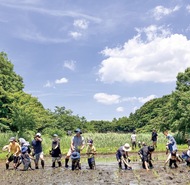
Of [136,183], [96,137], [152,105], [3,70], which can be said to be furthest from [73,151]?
[152,105]

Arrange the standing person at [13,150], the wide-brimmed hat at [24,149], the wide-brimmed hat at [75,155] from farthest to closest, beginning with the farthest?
the standing person at [13,150], the wide-brimmed hat at [24,149], the wide-brimmed hat at [75,155]

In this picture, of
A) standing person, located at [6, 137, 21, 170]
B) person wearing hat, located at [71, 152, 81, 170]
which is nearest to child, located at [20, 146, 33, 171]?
standing person, located at [6, 137, 21, 170]

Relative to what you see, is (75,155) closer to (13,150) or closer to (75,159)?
(75,159)

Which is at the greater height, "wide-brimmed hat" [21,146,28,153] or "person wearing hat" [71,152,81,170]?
"wide-brimmed hat" [21,146,28,153]

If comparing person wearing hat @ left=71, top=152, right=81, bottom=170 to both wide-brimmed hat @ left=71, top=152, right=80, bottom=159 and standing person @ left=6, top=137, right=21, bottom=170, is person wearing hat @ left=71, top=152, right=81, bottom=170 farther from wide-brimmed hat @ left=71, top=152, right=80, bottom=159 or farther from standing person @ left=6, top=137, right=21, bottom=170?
standing person @ left=6, top=137, right=21, bottom=170

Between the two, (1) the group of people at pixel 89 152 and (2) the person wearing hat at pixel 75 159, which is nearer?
(1) the group of people at pixel 89 152

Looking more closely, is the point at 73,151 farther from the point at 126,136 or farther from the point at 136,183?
the point at 126,136

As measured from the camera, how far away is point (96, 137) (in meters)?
42.3

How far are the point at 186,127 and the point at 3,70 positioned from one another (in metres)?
27.8

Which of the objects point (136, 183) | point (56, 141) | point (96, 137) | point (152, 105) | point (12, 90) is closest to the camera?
point (136, 183)

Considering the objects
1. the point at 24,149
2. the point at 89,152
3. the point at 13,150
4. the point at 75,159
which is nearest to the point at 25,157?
the point at 24,149

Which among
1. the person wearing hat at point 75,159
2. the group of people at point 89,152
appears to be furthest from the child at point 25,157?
the person wearing hat at point 75,159

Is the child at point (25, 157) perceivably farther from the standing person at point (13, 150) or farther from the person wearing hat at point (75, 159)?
the person wearing hat at point (75, 159)

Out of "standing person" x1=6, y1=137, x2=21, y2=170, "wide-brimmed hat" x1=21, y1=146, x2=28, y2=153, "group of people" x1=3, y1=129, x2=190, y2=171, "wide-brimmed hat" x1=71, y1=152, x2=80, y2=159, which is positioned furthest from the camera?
"standing person" x1=6, y1=137, x2=21, y2=170
